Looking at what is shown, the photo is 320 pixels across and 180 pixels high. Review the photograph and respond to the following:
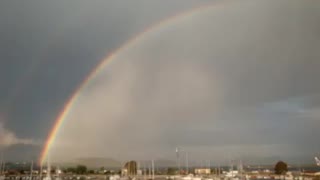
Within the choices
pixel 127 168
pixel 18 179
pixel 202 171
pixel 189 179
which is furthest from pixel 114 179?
pixel 202 171

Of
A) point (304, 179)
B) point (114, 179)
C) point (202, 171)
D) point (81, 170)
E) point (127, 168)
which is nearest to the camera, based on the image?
point (304, 179)

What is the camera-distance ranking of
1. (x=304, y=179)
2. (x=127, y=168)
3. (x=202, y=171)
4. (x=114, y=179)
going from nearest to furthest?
(x=304, y=179) → (x=114, y=179) → (x=127, y=168) → (x=202, y=171)

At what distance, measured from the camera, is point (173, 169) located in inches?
5413

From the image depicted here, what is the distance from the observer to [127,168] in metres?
117

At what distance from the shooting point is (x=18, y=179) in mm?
85438

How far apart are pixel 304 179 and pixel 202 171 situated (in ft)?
194

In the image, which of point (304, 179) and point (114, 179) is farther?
point (114, 179)

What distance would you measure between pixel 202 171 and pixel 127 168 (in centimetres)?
2902

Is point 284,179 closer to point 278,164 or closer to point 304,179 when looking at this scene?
point 304,179

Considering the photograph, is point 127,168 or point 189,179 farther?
point 127,168

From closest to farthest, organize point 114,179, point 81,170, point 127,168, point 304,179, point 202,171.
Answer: point 304,179
point 114,179
point 127,168
point 202,171
point 81,170

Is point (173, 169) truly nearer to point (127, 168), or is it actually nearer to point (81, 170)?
point (127, 168)

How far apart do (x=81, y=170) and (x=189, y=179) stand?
72009mm

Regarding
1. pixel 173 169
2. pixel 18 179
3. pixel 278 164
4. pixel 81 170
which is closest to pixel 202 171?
pixel 173 169
